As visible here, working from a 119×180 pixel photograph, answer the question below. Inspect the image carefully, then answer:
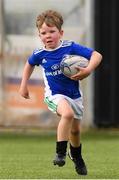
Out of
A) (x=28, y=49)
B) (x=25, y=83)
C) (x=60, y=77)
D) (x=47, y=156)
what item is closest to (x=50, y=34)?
(x=60, y=77)

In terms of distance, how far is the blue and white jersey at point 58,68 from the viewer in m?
8.74

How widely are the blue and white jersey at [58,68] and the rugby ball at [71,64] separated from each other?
6 centimetres

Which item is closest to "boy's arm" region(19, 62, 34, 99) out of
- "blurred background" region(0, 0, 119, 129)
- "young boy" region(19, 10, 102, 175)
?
"young boy" region(19, 10, 102, 175)

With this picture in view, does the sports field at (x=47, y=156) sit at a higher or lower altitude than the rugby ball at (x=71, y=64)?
lower

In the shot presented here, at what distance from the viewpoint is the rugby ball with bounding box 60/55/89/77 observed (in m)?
8.59

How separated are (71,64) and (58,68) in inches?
8.0

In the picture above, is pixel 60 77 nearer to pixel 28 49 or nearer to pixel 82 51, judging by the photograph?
pixel 82 51

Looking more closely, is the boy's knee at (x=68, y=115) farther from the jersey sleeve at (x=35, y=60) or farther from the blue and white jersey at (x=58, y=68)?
the jersey sleeve at (x=35, y=60)

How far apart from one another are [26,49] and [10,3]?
97cm

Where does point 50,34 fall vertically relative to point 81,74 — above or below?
above

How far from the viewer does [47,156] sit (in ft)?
39.1

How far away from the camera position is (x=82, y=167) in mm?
9000

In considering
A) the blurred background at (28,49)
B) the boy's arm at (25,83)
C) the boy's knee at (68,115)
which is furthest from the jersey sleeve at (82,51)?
the blurred background at (28,49)

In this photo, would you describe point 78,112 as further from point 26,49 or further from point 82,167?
point 26,49
